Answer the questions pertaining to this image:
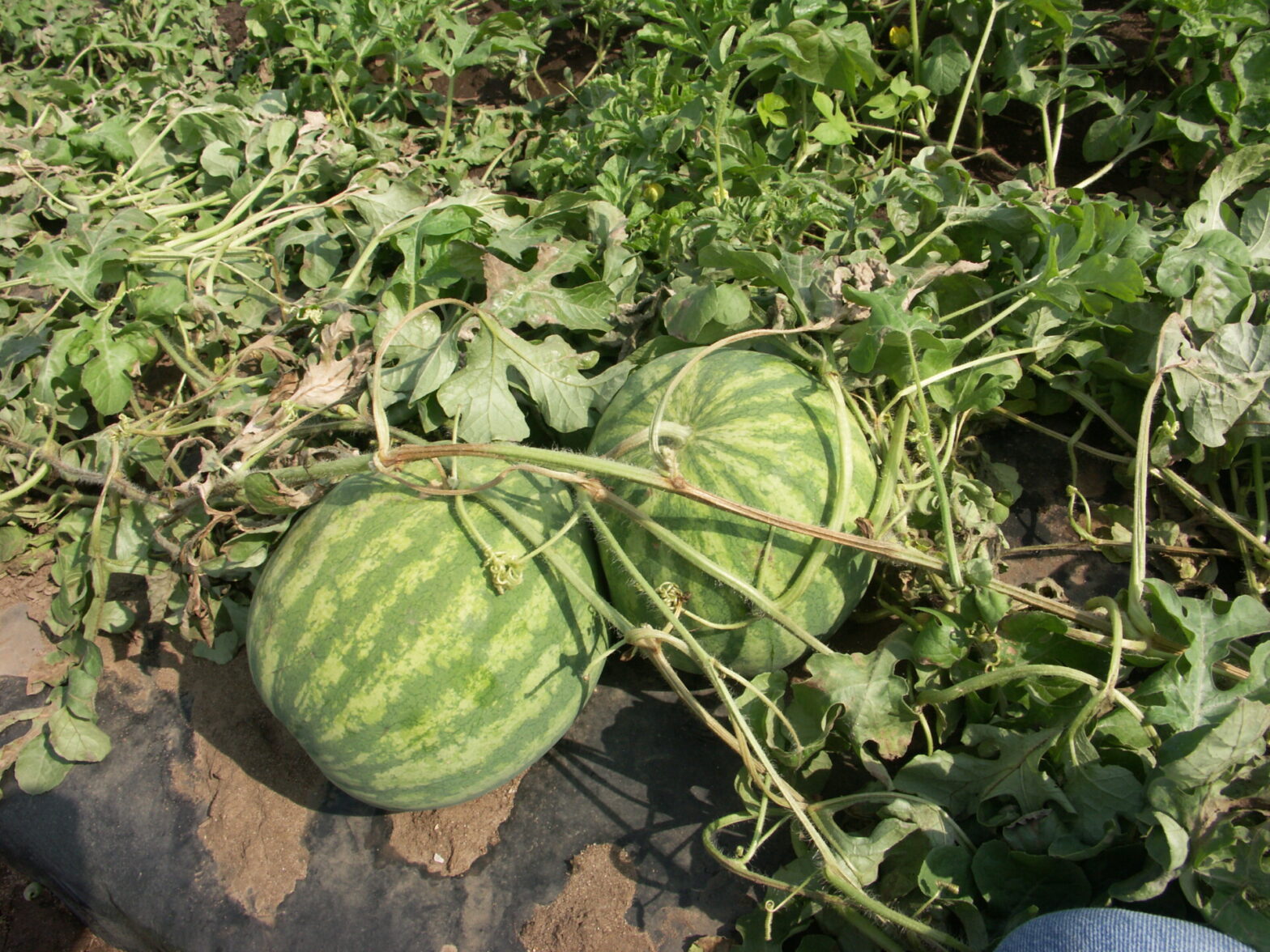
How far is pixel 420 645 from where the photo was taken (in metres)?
1.70

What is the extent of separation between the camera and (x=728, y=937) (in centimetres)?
185

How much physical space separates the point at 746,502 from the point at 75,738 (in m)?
2.00

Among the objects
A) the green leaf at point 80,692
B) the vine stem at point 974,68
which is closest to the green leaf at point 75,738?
the green leaf at point 80,692

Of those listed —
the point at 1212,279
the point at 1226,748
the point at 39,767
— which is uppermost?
the point at 1212,279

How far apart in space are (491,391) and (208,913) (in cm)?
152

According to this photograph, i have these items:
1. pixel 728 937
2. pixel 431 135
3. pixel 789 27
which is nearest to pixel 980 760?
→ pixel 728 937

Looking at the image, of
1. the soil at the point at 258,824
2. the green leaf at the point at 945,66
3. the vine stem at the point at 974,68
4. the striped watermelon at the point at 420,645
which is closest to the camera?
the striped watermelon at the point at 420,645

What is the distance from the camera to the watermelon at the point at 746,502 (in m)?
1.75

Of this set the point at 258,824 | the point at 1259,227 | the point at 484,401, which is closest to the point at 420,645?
the point at 484,401

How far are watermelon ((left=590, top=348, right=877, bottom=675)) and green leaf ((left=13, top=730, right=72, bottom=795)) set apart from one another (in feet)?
5.55

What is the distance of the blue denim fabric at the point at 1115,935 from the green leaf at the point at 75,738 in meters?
2.33

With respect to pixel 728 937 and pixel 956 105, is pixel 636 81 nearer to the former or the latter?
pixel 956 105

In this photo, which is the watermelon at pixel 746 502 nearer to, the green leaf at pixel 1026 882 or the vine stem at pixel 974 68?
the green leaf at pixel 1026 882

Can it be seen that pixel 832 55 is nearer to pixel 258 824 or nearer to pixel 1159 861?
pixel 1159 861
